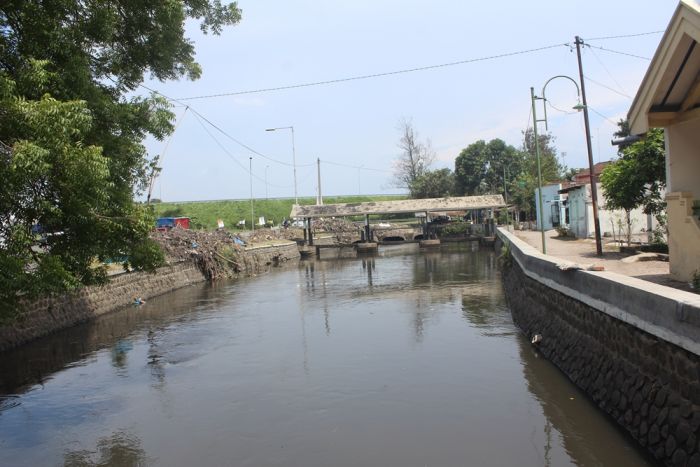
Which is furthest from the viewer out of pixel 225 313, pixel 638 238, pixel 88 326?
pixel 638 238

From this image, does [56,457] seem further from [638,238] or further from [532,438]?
[638,238]

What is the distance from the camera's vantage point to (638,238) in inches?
931

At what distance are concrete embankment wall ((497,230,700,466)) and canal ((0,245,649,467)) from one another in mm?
375

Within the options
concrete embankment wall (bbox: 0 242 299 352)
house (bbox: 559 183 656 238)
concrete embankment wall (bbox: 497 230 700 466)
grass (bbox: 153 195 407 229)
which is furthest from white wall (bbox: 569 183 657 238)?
grass (bbox: 153 195 407 229)

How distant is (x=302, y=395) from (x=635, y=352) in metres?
5.62

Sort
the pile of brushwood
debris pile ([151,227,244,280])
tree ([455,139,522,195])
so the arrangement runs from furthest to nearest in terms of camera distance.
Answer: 1. tree ([455,139,522,195])
2. the pile of brushwood
3. debris pile ([151,227,244,280])

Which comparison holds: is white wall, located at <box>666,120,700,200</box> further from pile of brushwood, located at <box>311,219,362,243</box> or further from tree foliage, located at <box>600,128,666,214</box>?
pile of brushwood, located at <box>311,219,362,243</box>

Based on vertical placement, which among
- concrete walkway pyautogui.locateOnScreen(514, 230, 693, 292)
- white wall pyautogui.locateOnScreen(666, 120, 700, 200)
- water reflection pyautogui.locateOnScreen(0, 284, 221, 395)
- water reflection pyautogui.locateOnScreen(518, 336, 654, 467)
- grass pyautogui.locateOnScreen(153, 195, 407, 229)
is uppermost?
grass pyautogui.locateOnScreen(153, 195, 407, 229)

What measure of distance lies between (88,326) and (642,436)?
55.4ft

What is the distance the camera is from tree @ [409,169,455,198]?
6869 cm

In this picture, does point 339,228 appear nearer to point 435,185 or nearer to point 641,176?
point 435,185

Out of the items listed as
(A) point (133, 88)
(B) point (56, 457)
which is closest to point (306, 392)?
(B) point (56, 457)

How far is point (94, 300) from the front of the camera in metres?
19.8

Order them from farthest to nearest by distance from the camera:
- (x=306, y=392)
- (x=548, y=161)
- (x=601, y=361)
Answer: (x=548, y=161)
(x=306, y=392)
(x=601, y=361)
